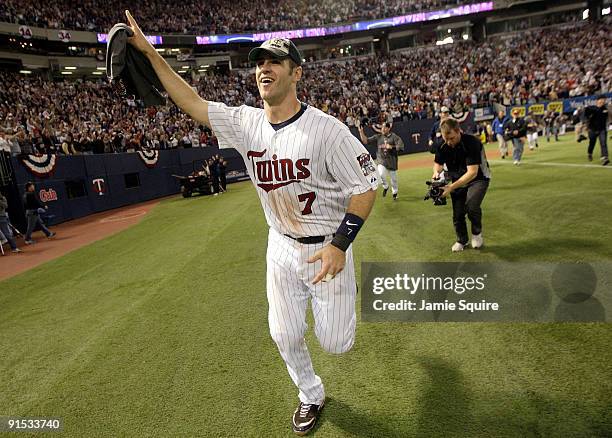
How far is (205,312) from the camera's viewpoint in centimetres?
541

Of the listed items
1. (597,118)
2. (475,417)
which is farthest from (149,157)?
(475,417)

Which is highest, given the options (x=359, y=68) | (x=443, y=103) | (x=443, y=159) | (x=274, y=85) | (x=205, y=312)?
(x=359, y=68)

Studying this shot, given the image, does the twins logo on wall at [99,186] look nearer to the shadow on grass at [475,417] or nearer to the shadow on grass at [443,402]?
the shadow on grass at [475,417]

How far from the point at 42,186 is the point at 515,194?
17285mm

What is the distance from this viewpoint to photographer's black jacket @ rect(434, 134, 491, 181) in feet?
19.8

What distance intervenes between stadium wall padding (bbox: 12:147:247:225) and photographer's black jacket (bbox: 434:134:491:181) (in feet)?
48.7

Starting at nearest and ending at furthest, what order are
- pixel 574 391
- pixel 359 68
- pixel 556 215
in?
1. pixel 574 391
2. pixel 556 215
3. pixel 359 68

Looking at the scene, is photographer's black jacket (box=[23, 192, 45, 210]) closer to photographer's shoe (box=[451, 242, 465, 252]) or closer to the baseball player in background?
the baseball player in background

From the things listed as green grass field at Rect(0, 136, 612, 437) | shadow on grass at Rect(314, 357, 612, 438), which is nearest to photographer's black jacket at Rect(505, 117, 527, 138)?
green grass field at Rect(0, 136, 612, 437)

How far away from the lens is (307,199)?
2.72m

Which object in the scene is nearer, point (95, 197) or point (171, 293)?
point (171, 293)

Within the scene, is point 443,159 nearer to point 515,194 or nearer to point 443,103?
point 515,194

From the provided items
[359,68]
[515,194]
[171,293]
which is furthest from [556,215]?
[359,68]

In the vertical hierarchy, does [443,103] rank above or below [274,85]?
above
